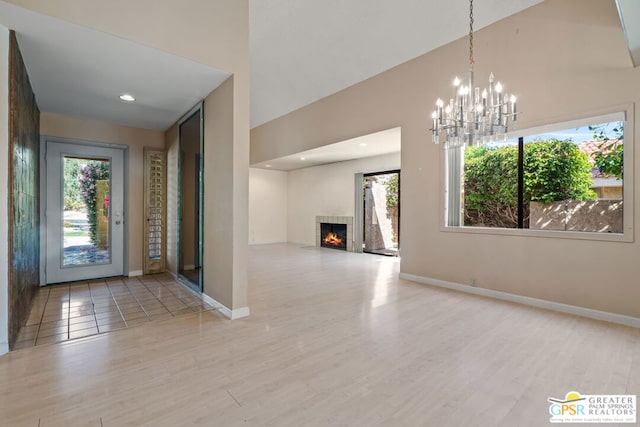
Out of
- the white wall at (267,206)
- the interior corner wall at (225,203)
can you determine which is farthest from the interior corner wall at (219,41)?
the white wall at (267,206)

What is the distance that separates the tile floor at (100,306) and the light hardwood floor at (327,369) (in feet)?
0.88

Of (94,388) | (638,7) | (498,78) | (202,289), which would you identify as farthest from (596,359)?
(202,289)

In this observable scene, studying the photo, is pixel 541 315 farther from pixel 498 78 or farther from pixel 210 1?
pixel 210 1

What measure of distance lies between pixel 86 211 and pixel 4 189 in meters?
2.66

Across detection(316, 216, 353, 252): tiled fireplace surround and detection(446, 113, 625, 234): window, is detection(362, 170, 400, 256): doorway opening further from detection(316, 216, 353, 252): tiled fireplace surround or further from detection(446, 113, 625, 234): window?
detection(446, 113, 625, 234): window

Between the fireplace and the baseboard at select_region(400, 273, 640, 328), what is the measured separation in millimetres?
3771

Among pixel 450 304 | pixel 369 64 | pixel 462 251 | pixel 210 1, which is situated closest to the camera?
pixel 210 1

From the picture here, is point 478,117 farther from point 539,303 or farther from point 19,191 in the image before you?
point 19,191

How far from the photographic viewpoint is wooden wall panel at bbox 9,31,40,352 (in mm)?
2395

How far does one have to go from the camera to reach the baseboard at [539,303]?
3025mm

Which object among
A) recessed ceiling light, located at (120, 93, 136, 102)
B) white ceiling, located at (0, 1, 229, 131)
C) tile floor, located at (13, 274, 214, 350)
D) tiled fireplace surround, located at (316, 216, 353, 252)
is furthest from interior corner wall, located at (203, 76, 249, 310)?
tiled fireplace surround, located at (316, 216, 353, 252)

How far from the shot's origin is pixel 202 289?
149 inches

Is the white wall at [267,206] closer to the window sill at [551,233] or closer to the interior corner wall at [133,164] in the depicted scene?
the interior corner wall at [133,164]

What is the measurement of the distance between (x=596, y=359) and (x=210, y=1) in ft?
15.4
